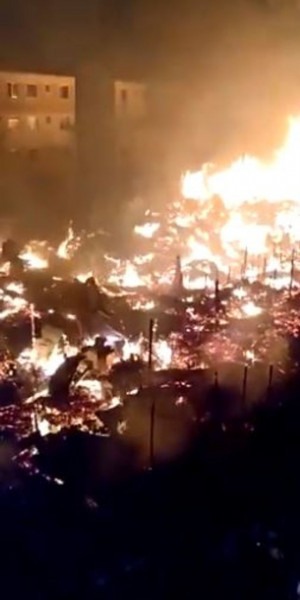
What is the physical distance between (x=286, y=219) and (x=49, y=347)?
17.4 m

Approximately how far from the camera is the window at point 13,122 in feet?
122

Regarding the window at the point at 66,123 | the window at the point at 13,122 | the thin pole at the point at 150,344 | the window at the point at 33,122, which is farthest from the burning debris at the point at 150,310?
the window at the point at 33,122

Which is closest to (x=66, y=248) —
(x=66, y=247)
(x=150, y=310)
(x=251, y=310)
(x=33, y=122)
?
(x=66, y=247)

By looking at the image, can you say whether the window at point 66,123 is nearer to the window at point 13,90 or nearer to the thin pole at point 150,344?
the window at point 13,90

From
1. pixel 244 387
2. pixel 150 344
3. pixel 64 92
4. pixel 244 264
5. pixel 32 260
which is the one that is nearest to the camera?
pixel 244 387

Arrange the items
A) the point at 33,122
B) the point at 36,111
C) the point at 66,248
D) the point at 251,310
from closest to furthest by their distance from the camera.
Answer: the point at 251,310 < the point at 66,248 < the point at 36,111 < the point at 33,122

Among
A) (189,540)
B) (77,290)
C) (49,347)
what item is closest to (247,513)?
(189,540)

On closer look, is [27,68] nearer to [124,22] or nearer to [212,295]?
[124,22]

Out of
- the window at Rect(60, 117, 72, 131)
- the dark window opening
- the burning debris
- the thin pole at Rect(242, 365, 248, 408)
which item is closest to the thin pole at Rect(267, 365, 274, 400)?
the burning debris

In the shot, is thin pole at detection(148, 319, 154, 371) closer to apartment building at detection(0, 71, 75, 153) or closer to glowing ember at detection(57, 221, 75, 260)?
glowing ember at detection(57, 221, 75, 260)

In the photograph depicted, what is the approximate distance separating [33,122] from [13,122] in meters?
1.14

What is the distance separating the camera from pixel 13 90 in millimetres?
36844

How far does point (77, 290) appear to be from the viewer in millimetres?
24234

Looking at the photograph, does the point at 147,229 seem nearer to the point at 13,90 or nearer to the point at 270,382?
the point at 13,90
